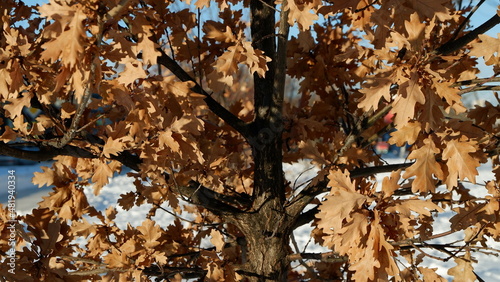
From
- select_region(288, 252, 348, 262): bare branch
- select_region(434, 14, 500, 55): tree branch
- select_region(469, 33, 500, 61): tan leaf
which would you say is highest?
select_region(434, 14, 500, 55): tree branch

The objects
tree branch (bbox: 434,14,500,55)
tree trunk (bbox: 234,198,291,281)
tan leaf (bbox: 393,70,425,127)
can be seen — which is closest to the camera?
tan leaf (bbox: 393,70,425,127)

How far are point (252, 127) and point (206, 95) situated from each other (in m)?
0.32

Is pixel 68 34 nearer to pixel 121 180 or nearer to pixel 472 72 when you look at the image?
pixel 472 72

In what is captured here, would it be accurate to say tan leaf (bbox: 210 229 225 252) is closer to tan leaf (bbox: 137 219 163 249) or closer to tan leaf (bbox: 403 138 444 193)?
tan leaf (bbox: 137 219 163 249)

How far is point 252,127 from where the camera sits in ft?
7.91

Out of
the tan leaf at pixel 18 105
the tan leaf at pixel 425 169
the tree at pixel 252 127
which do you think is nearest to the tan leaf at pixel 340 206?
the tree at pixel 252 127

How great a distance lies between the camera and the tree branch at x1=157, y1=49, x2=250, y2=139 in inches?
82.7

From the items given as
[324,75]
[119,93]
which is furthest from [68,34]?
[324,75]

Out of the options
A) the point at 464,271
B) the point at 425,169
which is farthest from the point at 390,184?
the point at 464,271

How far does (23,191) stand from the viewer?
11305mm

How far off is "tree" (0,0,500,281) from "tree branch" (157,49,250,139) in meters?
0.01

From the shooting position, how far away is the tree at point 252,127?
150 cm

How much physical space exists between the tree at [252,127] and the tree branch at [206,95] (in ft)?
0.04

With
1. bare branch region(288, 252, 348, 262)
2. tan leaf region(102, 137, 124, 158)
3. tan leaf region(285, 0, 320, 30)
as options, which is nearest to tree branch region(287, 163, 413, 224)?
bare branch region(288, 252, 348, 262)
